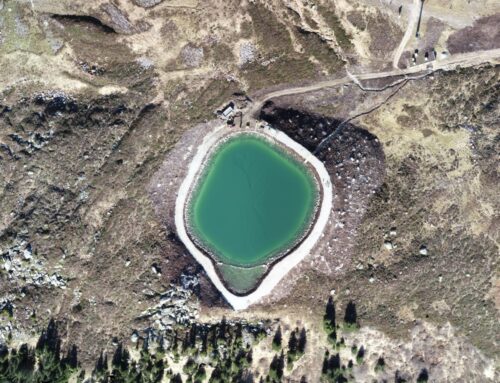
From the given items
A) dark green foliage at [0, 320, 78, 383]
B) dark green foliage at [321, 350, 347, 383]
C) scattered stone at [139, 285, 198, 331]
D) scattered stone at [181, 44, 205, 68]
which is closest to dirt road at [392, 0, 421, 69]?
scattered stone at [181, 44, 205, 68]

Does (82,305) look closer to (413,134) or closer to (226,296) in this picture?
(226,296)

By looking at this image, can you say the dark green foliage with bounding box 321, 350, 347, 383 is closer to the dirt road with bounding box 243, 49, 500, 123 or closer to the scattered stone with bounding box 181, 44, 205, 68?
the dirt road with bounding box 243, 49, 500, 123

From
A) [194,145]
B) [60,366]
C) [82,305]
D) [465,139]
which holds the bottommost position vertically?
[60,366]

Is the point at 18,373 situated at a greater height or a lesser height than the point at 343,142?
lesser

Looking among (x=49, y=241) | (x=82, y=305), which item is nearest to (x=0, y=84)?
(x=49, y=241)

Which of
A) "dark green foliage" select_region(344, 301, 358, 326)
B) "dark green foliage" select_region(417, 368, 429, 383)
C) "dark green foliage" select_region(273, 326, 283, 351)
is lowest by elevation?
"dark green foliage" select_region(417, 368, 429, 383)

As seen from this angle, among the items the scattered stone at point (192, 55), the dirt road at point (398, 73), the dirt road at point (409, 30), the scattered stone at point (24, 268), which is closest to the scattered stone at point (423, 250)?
the dirt road at point (398, 73)
